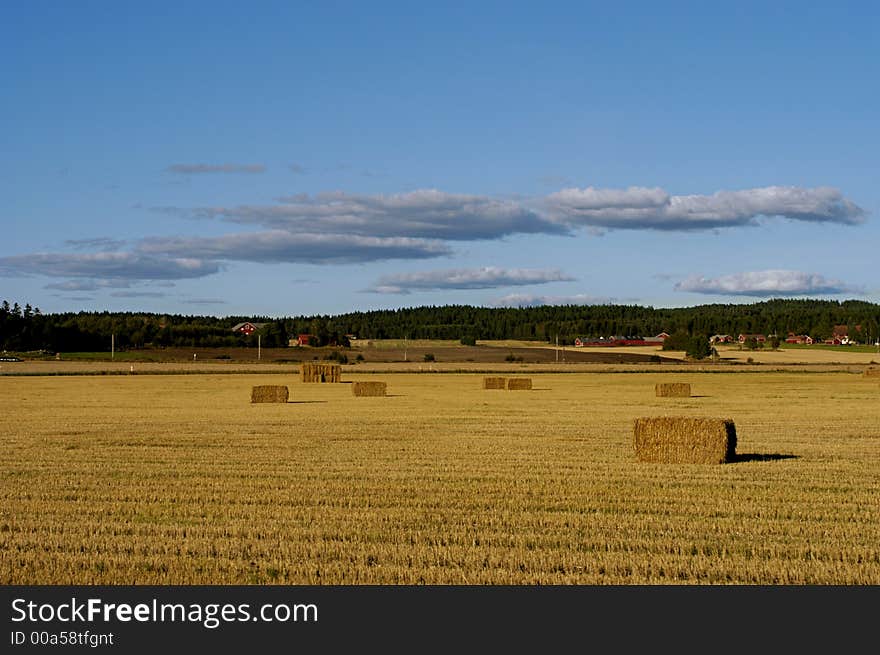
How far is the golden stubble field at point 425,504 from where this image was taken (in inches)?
442

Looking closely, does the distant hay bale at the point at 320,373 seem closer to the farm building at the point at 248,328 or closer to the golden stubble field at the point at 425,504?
the golden stubble field at the point at 425,504

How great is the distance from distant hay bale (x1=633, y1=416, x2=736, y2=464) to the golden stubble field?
1.58ft

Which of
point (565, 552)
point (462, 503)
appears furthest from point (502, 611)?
point (462, 503)

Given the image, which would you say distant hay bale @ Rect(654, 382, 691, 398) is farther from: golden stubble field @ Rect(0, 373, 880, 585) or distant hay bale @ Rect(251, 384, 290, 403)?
golden stubble field @ Rect(0, 373, 880, 585)

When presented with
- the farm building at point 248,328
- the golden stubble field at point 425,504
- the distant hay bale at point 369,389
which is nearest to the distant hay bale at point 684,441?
the golden stubble field at point 425,504

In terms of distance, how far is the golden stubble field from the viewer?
36.8 ft

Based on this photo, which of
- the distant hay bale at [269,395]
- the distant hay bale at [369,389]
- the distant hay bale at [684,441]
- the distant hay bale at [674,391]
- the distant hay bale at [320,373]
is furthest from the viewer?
the distant hay bale at [320,373]

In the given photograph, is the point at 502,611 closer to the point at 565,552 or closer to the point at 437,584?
the point at 437,584

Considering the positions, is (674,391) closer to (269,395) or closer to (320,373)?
(269,395)

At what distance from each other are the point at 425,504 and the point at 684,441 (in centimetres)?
760

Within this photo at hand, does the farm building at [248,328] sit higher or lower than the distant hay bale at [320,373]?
higher

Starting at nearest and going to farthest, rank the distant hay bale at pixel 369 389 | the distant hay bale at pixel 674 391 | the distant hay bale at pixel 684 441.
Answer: the distant hay bale at pixel 684 441
the distant hay bale at pixel 369 389
the distant hay bale at pixel 674 391

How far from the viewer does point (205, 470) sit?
63.5 ft

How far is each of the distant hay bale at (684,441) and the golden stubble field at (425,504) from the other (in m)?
0.48
